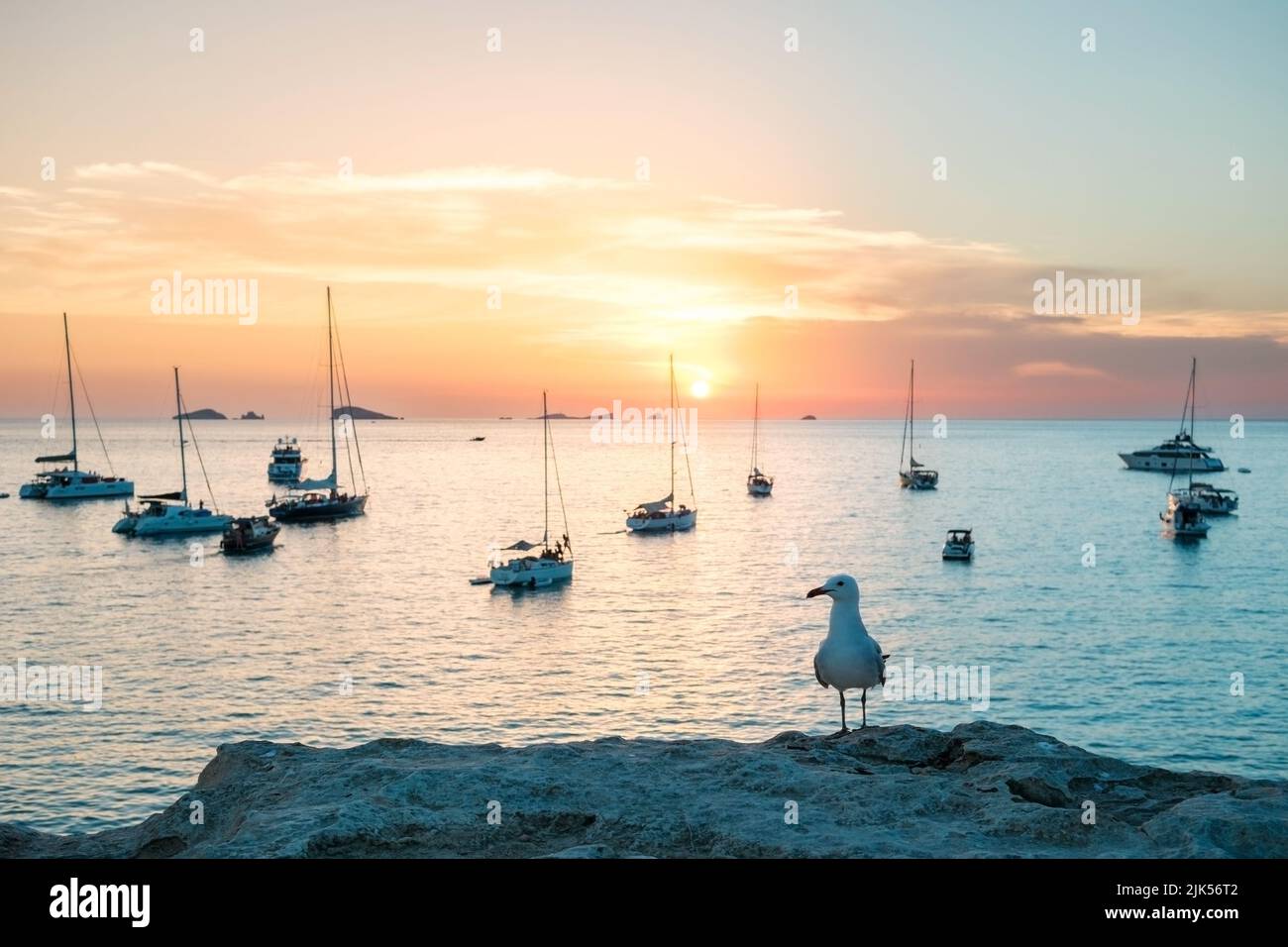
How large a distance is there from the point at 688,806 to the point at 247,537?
78573 mm

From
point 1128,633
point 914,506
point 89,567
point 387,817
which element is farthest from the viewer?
point 914,506

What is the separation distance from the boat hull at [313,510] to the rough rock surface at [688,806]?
95.4 meters

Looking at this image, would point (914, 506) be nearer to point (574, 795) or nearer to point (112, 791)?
point (112, 791)

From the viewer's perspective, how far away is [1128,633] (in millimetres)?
49656

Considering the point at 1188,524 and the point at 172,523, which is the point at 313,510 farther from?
the point at 1188,524

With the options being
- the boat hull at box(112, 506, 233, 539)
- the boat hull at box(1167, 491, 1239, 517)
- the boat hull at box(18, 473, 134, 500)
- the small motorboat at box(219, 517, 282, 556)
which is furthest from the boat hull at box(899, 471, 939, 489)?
the boat hull at box(18, 473, 134, 500)

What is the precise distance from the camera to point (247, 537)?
78.2 m

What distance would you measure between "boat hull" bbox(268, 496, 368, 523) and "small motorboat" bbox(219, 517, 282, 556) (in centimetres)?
1759

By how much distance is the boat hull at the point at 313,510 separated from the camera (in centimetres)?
9831

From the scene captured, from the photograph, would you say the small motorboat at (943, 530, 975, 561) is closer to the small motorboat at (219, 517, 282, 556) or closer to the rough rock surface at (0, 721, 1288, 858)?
the small motorboat at (219, 517, 282, 556)

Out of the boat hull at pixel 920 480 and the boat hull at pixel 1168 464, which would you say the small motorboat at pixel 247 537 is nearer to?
the boat hull at pixel 920 480

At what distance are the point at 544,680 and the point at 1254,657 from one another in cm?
3179

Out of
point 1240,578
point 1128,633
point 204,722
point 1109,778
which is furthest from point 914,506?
point 1109,778
